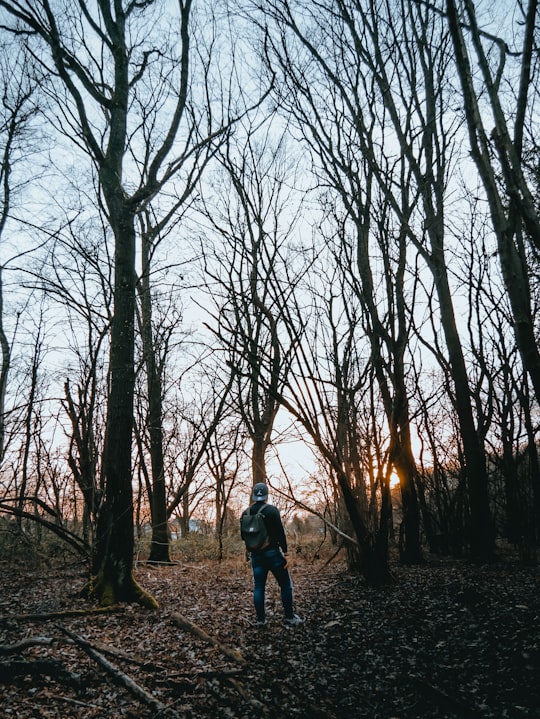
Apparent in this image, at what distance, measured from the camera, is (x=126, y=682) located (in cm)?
299

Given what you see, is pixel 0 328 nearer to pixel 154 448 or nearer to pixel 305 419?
pixel 154 448

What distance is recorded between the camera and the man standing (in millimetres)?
4746

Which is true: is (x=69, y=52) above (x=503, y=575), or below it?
above

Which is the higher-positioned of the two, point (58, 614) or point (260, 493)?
point (260, 493)

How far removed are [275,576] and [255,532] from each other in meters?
0.57

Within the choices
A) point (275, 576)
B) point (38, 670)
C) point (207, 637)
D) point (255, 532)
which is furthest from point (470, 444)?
point (38, 670)

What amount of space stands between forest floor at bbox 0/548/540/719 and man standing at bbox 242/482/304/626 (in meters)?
0.19

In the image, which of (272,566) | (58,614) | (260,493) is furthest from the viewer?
(260,493)

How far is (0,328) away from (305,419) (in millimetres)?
12298

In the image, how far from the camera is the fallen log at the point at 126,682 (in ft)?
8.83

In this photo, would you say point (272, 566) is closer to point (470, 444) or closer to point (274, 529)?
point (274, 529)

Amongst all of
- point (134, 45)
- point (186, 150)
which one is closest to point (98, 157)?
point (186, 150)

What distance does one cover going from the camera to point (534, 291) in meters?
9.58

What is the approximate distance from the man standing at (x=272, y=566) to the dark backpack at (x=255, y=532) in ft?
0.09
